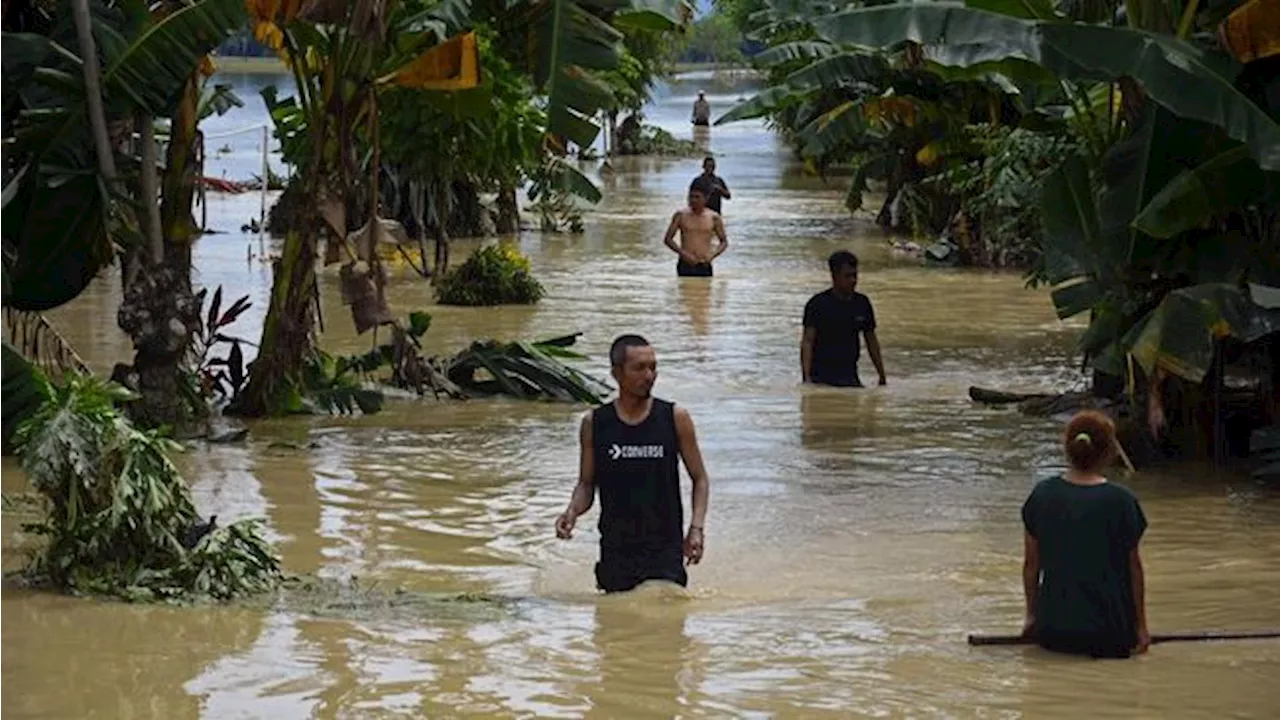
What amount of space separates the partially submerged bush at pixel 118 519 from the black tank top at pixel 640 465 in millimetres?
1721

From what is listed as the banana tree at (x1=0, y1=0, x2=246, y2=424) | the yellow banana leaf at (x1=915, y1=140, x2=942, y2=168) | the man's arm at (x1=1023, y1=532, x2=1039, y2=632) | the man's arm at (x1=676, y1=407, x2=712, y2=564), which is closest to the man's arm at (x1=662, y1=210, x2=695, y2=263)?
the yellow banana leaf at (x1=915, y1=140, x2=942, y2=168)

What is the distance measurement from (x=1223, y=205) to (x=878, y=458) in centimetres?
285

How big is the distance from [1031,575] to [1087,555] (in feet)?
0.91

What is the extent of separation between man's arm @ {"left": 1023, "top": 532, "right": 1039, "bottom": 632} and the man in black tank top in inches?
55.5

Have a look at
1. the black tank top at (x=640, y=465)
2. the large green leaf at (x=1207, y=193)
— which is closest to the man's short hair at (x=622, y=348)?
the black tank top at (x=640, y=465)

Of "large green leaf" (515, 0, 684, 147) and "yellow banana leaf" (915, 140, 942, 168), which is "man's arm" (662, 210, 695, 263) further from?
"large green leaf" (515, 0, 684, 147)

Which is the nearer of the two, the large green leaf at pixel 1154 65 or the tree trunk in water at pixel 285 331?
the large green leaf at pixel 1154 65

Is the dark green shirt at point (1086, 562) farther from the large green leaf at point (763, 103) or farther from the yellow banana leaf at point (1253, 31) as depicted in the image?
the large green leaf at point (763, 103)

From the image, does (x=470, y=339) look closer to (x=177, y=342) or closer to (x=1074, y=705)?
(x=177, y=342)

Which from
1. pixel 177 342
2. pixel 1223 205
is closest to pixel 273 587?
pixel 177 342

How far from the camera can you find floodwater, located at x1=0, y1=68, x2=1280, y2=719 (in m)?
8.48

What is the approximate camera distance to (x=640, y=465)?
31.0 ft

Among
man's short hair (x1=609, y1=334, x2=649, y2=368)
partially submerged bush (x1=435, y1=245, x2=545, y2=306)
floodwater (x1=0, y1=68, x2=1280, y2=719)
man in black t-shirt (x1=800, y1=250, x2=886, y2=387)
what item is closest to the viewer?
floodwater (x1=0, y1=68, x2=1280, y2=719)

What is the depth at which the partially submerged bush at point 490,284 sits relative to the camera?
24.0m
